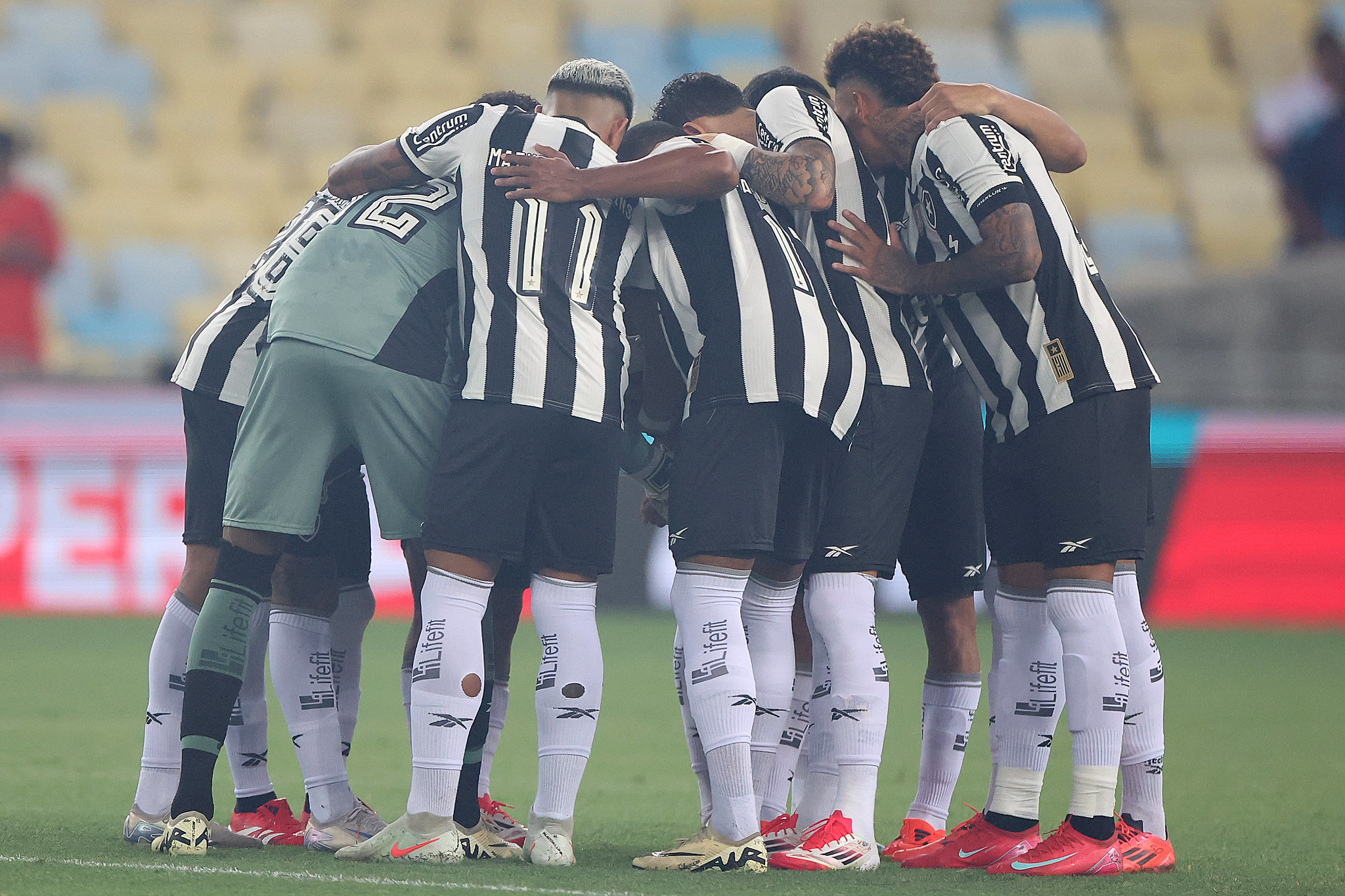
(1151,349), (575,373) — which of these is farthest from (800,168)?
(1151,349)

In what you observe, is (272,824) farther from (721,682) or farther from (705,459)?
(705,459)

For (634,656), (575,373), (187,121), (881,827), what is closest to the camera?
(575,373)

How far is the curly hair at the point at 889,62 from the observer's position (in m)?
4.40

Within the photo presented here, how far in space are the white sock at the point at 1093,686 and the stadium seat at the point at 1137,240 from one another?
34.1 ft

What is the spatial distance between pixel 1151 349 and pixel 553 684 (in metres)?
9.39

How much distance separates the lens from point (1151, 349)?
12.4m

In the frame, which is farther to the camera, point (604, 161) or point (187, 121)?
point (187, 121)

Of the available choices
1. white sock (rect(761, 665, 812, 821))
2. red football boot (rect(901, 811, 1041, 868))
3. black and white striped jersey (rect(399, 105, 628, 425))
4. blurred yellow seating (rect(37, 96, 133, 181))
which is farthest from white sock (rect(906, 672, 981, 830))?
blurred yellow seating (rect(37, 96, 133, 181))

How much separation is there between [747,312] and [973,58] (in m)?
13.3

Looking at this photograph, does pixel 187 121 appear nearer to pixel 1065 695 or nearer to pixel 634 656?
pixel 634 656

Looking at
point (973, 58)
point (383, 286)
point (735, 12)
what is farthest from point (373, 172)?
point (735, 12)

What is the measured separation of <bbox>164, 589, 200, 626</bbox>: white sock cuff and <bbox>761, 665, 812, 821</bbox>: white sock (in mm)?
1631

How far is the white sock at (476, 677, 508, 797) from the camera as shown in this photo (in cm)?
448

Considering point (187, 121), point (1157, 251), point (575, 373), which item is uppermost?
point (187, 121)
